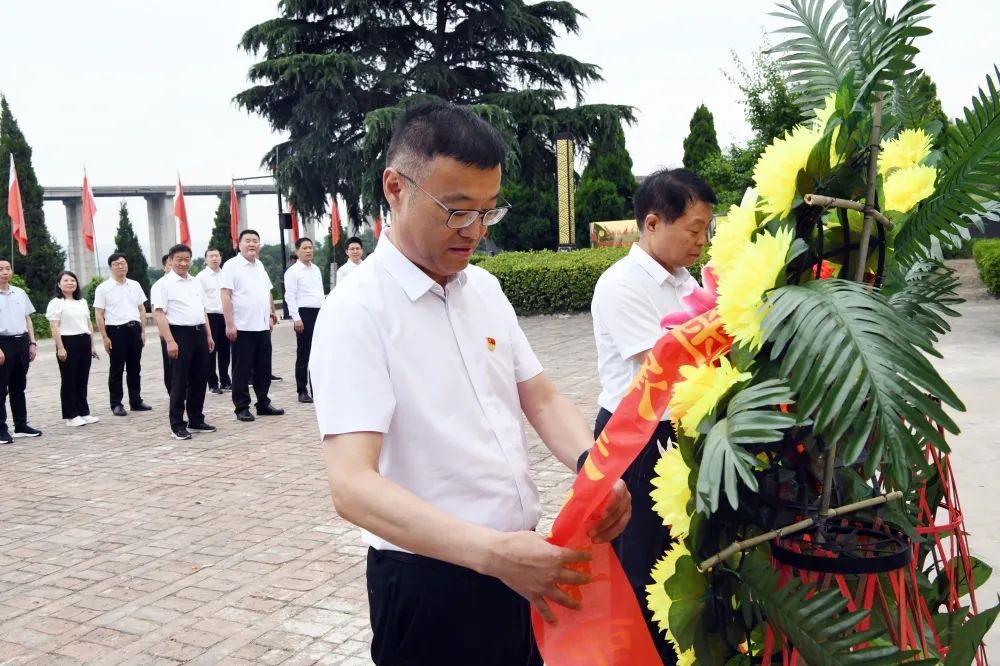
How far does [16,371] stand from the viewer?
868 centimetres

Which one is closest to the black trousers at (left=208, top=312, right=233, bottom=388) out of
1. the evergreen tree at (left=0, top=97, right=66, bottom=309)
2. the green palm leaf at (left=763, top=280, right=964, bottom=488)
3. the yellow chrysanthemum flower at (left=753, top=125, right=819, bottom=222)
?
the yellow chrysanthemum flower at (left=753, top=125, right=819, bottom=222)

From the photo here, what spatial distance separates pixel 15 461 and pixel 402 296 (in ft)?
23.2

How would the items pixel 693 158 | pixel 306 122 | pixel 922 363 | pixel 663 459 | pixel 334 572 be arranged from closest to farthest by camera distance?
1. pixel 922 363
2. pixel 663 459
3. pixel 334 572
4. pixel 306 122
5. pixel 693 158

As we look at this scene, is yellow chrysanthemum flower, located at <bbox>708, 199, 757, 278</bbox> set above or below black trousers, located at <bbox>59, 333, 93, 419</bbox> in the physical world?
above

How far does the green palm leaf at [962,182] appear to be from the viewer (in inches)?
51.3

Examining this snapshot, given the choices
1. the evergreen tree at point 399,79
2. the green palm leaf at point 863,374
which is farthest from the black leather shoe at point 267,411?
the evergreen tree at point 399,79

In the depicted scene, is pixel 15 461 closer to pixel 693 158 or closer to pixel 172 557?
pixel 172 557

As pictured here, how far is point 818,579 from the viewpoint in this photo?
136 centimetres

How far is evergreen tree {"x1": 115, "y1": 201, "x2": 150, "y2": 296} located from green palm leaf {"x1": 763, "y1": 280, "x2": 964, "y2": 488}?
93.8ft

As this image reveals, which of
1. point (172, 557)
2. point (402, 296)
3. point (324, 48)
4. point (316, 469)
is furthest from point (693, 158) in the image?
point (402, 296)

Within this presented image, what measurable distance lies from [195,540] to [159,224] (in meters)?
27.7

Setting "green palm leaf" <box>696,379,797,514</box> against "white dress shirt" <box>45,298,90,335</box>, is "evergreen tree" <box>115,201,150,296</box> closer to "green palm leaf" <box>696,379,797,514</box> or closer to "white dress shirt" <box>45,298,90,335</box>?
"white dress shirt" <box>45,298,90,335</box>

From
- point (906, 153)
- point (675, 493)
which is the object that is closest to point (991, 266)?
point (906, 153)

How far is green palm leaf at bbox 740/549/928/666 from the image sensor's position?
1.26m
